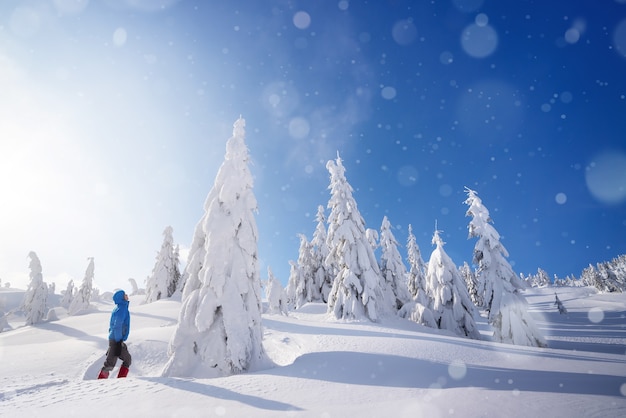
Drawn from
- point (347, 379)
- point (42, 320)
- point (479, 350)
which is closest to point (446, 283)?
point (479, 350)

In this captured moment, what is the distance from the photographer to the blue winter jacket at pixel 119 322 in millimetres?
7453

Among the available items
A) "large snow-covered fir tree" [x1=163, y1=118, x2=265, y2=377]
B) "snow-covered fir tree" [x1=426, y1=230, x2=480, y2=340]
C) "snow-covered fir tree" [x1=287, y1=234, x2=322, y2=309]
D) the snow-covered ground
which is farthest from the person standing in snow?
"snow-covered fir tree" [x1=287, y1=234, x2=322, y2=309]

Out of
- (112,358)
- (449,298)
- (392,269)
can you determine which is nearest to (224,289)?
(112,358)

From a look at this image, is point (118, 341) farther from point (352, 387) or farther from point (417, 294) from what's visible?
point (417, 294)

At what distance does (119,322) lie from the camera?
7.53 m

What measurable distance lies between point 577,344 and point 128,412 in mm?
27034

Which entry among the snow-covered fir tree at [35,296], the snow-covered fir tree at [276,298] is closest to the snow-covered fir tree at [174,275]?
the snow-covered fir tree at [35,296]

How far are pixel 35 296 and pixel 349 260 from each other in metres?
35.7

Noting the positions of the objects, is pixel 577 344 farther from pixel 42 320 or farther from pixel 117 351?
pixel 42 320

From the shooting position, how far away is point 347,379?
6.94 metres

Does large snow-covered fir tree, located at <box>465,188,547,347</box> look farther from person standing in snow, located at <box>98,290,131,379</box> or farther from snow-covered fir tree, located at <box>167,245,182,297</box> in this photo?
snow-covered fir tree, located at <box>167,245,182,297</box>

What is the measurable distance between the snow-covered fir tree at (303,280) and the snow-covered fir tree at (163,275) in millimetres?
16262

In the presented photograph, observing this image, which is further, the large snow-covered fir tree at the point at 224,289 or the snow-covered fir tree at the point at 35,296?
the snow-covered fir tree at the point at 35,296

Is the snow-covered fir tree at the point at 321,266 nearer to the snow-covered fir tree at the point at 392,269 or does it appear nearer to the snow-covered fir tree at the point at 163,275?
the snow-covered fir tree at the point at 392,269
